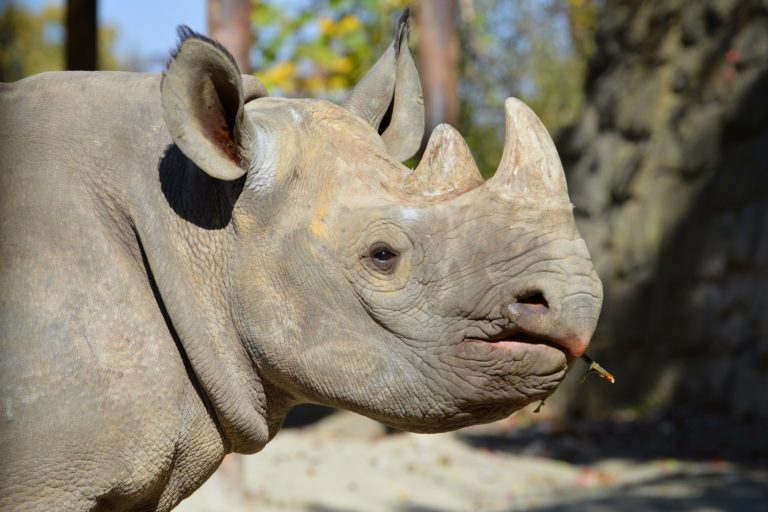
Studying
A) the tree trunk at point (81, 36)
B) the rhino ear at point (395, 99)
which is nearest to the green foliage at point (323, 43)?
the tree trunk at point (81, 36)

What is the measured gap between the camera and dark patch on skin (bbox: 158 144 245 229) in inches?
126

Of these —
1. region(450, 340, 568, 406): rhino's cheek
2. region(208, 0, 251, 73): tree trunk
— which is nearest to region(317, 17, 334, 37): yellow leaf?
region(208, 0, 251, 73): tree trunk

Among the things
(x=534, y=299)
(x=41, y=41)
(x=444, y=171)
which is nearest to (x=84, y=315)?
(x=444, y=171)

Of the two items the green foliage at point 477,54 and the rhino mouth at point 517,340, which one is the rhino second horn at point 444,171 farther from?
the green foliage at point 477,54

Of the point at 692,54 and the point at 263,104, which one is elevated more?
the point at 263,104

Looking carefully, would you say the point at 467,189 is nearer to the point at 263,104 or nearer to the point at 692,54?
the point at 263,104

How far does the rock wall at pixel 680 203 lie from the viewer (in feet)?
36.1

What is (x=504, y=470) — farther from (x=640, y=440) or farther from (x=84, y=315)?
(x=84, y=315)

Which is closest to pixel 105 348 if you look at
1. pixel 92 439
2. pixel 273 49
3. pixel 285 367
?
pixel 92 439

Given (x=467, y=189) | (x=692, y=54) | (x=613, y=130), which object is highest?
(x=467, y=189)

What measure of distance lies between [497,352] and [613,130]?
36.0 feet

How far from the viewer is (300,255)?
3133 millimetres

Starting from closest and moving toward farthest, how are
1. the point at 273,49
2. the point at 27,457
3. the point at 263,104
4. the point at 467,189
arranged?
1. the point at 27,457
2. the point at 467,189
3. the point at 263,104
4. the point at 273,49

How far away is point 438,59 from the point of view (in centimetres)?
977
